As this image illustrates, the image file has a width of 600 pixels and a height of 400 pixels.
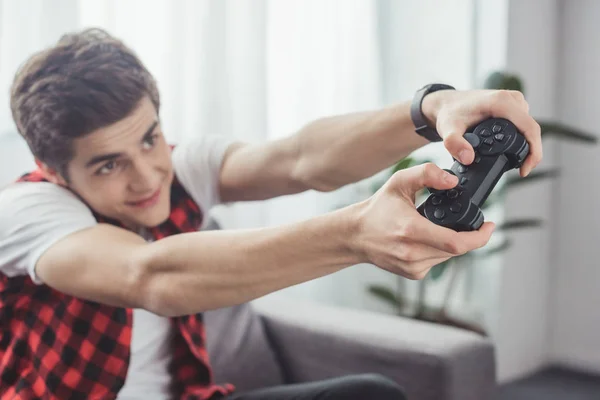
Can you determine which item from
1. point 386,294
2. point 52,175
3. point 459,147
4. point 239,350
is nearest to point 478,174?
point 459,147

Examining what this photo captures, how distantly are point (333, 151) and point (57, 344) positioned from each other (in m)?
0.49

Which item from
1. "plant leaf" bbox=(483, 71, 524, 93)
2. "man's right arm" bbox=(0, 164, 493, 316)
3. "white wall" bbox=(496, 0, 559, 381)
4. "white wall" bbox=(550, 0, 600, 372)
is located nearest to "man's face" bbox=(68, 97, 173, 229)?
"man's right arm" bbox=(0, 164, 493, 316)

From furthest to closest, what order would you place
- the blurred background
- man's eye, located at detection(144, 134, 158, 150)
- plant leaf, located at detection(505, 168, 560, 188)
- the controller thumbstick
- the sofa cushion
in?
plant leaf, located at detection(505, 168, 560, 188)
the blurred background
the sofa cushion
man's eye, located at detection(144, 134, 158, 150)
the controller thumbstick

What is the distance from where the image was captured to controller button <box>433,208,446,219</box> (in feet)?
2.19

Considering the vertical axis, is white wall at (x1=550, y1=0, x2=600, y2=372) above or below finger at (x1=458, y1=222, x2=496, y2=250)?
below

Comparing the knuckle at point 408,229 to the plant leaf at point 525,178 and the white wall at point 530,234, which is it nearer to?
the plant leaf at point 525,178

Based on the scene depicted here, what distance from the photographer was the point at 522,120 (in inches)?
32.4

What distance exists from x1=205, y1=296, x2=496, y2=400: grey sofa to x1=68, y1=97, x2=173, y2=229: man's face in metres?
0.42

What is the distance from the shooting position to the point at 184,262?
83 cm

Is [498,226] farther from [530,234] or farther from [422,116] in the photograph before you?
[422,116]

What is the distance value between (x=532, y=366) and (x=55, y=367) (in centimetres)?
217

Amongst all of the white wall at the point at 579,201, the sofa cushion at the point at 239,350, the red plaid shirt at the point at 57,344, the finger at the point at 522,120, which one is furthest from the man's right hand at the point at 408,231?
the white wall at the point at 579,201

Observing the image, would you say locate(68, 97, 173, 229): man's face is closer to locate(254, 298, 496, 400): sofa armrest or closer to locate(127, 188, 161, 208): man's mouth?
locate(127, 188, 161, 208): man's mouth

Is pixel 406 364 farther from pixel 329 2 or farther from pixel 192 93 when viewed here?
pixel 329 2
